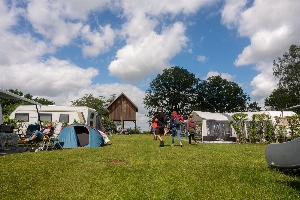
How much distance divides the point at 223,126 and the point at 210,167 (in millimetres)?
16197

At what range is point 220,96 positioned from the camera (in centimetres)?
4000

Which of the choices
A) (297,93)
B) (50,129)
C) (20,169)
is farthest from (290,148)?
(297,93)

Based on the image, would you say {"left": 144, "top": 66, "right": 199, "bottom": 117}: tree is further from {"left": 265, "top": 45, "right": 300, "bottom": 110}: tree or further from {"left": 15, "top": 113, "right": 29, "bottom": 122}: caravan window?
{"left": 15, "top": 113, "right": 29, "bottom": 122}: caravan window

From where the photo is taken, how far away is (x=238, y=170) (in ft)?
17.6

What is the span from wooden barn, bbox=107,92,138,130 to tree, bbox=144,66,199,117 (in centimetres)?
393

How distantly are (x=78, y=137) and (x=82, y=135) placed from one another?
0.21 m

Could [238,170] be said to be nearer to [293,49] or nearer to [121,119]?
[293,49]

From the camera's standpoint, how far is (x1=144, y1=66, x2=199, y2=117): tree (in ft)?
124

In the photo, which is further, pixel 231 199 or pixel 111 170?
pixel 111 170

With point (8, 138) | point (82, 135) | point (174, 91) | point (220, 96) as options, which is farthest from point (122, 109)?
point (8, 138)

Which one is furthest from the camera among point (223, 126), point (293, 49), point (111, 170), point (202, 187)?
point (293, 49)

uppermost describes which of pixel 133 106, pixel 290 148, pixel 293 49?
pixel 293 49

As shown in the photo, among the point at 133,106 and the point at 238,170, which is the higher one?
the point at 133,106

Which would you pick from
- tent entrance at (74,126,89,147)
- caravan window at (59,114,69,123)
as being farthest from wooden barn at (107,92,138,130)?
tent entrance at (74,126,89,147)
